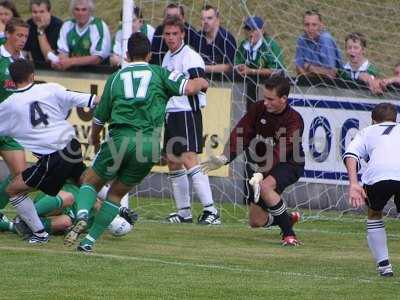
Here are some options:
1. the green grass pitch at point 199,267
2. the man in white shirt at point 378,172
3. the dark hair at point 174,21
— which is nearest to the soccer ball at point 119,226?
the green grass pitch at point 199,267

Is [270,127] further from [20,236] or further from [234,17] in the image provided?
[234,17]

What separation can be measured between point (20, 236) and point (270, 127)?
2.71m

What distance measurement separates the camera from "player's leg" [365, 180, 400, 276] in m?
9.90

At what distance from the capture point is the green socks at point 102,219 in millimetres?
10750

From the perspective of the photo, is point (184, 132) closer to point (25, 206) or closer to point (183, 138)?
point (183, 138)

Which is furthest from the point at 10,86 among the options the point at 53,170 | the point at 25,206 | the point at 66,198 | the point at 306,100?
the point at 306,100

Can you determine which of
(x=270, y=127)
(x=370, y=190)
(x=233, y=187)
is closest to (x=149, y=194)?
(x=233, y=187)

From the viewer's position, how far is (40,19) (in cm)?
1725

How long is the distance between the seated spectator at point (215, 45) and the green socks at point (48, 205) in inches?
158

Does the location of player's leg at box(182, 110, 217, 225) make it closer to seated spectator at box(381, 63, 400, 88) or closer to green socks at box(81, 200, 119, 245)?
seated spectator at box(381, 63, 400, 88)

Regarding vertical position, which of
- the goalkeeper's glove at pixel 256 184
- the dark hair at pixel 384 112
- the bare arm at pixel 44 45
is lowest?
the goalkeeper's glove at pixel 256 184

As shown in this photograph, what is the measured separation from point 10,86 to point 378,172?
14.5ft

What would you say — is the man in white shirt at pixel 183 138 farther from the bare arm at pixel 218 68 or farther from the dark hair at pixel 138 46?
the dark hair at pixel 138 46

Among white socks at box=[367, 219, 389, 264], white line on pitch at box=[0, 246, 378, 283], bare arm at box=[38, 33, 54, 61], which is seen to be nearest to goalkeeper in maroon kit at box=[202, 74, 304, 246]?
white line on pitch at box=[0, 246, 378, 283]
